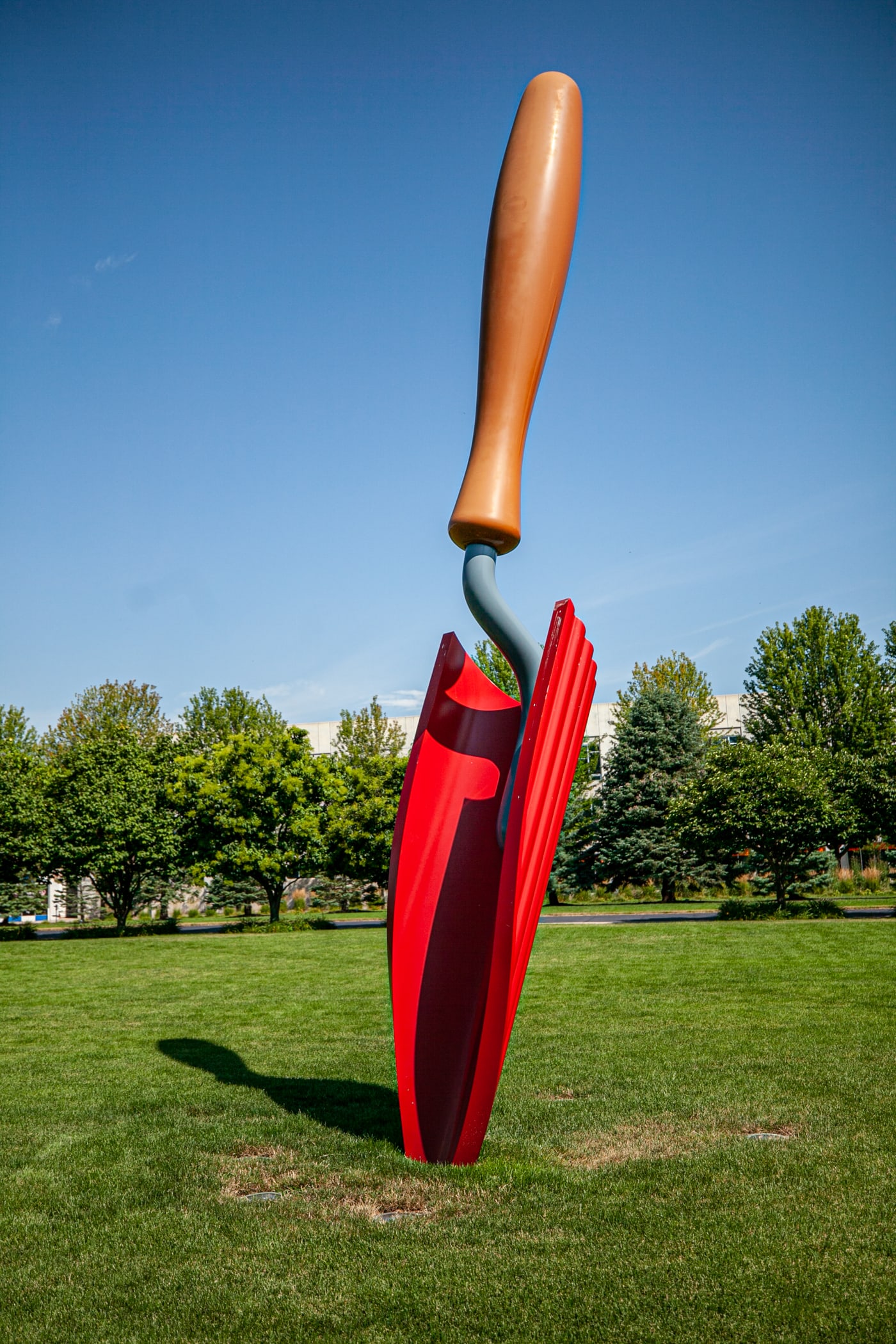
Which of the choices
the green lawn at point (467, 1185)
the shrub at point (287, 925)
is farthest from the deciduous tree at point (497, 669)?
the green lawn at point (467, 1185)

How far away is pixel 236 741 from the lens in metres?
24.2

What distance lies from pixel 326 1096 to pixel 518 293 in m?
4.79

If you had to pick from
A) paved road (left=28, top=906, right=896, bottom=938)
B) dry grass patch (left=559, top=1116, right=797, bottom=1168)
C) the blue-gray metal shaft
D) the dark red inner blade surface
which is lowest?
paved road (left=28, top=906, right=896, bottom=938)

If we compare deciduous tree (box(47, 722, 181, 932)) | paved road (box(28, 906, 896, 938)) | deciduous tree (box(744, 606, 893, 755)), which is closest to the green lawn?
paved road (box(28, 906, 896, 938))

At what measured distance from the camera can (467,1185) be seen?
14.5ft

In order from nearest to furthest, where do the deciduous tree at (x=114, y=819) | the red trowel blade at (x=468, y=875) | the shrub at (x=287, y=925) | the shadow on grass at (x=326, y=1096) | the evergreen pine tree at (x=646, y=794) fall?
the red trowel blade at (x=468, y=875) < the shadow on grass at (x=326, y=1096) < the deciduous tree at (x=114, y=819) < the shrub at (x=287, y=925) < the evergreen pine tree at (x=646, y=794)

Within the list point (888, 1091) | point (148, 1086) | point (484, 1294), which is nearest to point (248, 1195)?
point (484, 1294)

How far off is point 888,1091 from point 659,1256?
303 centimetres

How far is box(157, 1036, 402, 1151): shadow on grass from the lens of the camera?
5.48 meters

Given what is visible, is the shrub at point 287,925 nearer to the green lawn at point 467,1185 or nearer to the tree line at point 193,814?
the tree line at point 193,814

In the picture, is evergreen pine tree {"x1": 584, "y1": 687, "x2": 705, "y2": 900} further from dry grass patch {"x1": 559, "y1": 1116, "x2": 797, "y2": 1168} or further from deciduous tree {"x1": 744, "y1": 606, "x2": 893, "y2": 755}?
dry grass patch {"x1": 559, "y1": 1116, "x2": 797, "y2": 1168}

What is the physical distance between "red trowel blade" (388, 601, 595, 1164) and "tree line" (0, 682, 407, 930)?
18.4 meters

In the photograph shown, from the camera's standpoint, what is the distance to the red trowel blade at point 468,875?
4445 millimetres

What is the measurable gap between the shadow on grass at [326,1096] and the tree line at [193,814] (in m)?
15.5
